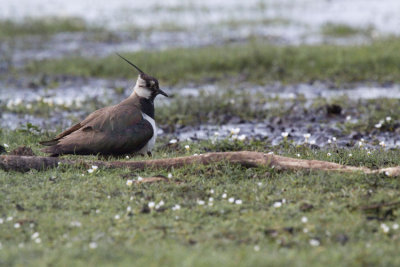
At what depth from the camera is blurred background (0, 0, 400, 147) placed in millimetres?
10484

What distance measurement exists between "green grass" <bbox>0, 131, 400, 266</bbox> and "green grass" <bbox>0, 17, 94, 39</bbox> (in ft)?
43.5

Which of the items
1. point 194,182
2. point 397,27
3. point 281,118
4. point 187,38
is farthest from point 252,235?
point 397,27

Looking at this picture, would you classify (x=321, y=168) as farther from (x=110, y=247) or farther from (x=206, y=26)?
(x=206, y=26)

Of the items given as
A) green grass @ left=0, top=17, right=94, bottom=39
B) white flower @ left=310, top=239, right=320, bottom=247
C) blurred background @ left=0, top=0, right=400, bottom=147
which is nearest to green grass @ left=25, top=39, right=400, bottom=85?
blurred background @ left=0, top=0, right=400, bottom=147

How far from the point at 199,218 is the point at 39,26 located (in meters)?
15.3

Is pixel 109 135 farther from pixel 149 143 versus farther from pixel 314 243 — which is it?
pixel 314 243

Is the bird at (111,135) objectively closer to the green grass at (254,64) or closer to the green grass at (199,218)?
the green grass at (199,218)

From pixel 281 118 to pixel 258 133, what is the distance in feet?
2.82

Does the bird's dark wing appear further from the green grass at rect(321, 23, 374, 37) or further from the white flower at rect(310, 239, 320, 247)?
the green grass at rect(321, 23, 374, 37)

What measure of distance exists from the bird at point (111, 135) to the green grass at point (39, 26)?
1204 centimetres

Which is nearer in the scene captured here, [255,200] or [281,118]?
[255,200]

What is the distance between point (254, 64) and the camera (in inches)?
562

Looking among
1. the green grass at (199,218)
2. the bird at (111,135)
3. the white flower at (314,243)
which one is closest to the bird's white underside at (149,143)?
the bird at (111,135)

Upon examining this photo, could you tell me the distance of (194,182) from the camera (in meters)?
6.28
